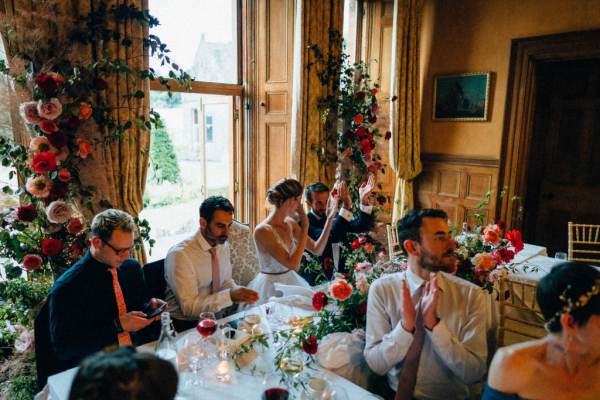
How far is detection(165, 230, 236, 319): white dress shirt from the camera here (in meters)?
2.32

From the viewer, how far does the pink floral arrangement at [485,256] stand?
2.23 metres

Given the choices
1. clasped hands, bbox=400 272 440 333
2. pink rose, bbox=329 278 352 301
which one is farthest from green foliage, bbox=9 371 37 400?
clasped hands, bbox=400 272 440 333

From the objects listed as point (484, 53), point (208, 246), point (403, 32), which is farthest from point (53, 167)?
point (484, 53)

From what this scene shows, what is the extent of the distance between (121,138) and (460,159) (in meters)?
3.90

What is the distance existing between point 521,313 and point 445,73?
3.19 m

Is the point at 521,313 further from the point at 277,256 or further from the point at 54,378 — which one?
the point at 54,378

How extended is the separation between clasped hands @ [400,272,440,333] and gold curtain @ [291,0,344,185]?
277cm

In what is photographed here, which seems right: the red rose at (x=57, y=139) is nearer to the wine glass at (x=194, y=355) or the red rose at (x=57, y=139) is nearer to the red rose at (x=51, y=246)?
the red rose at (x=51, y=246)

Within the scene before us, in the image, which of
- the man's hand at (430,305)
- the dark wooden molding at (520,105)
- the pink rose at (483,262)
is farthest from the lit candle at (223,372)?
the dark wooden molding at (520,105)

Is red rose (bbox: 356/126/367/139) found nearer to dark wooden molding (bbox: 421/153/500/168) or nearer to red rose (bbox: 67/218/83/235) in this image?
dark wooden molding (bbox: 421/153/500/168)

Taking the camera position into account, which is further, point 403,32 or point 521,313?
point 403,32

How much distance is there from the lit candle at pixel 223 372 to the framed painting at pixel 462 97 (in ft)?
14.4

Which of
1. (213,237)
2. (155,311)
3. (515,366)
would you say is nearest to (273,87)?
(213,237)

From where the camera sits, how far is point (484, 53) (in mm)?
4891
